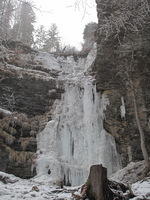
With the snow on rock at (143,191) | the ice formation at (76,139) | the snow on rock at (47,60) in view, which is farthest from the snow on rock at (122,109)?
the snow on rock at (47,60)

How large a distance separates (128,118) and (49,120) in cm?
402

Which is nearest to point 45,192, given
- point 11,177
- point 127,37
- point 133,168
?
point 11,177

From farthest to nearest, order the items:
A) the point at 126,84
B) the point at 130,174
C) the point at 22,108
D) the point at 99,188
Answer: the point at 22,108, the point at 126,84, the point at 130,174, the point at 99,188

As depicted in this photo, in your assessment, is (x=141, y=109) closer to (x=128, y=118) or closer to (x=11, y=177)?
(x=128, y=118)

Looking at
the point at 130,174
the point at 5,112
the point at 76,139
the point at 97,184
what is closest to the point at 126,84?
the point at 76,139

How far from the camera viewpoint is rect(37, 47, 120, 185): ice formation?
11.9m

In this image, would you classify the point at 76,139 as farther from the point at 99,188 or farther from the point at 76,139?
the point at 99,188

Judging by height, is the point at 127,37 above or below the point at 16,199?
above

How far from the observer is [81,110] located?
14180mm

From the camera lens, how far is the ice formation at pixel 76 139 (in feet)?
39.0

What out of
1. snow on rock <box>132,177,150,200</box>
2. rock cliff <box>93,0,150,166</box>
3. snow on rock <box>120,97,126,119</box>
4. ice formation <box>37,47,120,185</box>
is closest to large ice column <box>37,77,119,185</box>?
ice formation <box>37,47,120,185</box>

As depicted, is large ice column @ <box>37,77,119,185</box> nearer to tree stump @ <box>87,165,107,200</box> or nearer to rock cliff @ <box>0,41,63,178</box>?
rock cliff @ <box>0,41,63,178</box>

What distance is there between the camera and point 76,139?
13.0 metres

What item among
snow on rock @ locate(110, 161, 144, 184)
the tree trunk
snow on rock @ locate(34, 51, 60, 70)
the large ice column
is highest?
snow on rock @ locate(34, 51, 60, 70)
